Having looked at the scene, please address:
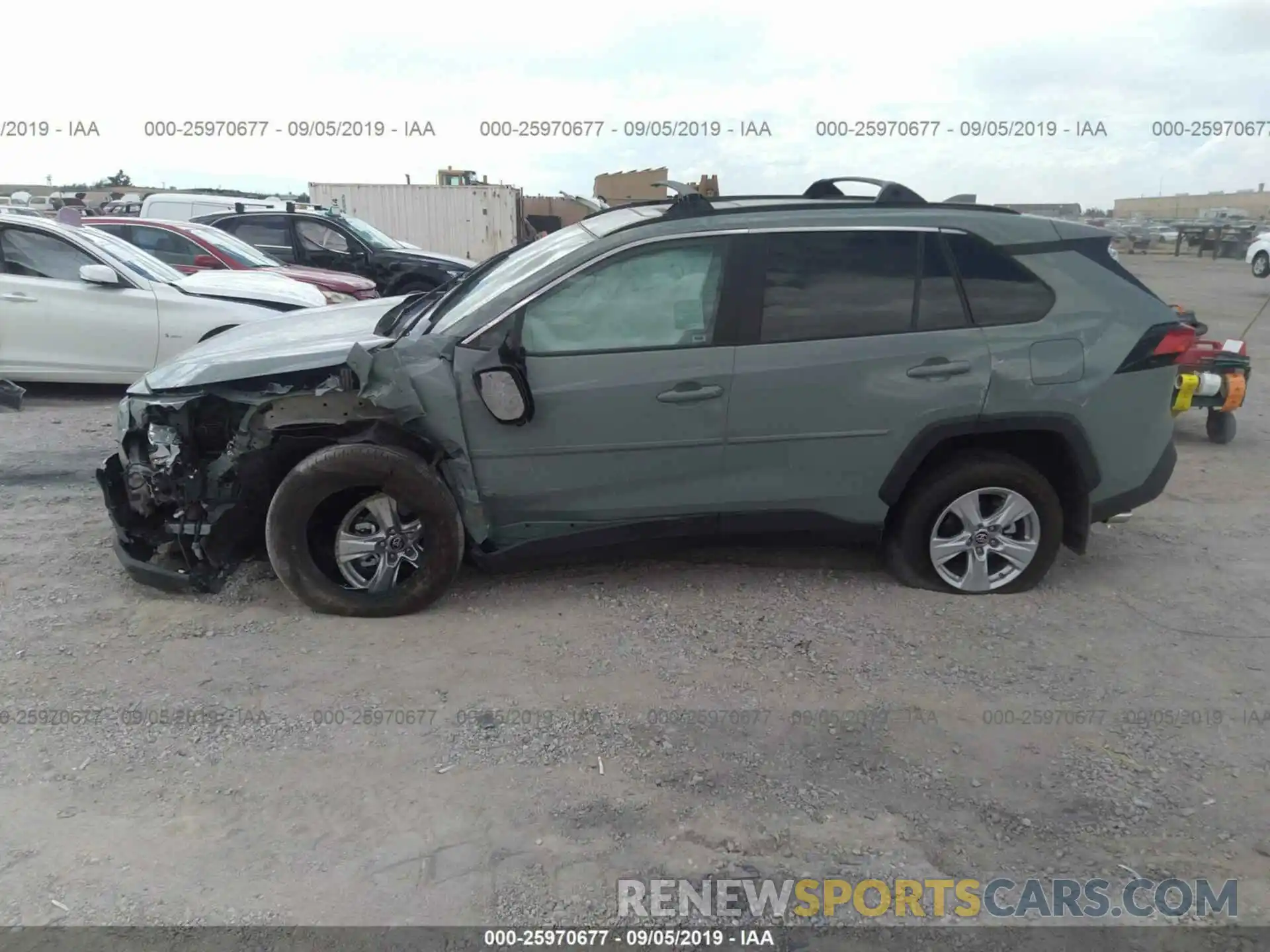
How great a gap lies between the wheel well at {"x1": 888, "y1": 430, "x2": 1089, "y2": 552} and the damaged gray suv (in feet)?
0.04

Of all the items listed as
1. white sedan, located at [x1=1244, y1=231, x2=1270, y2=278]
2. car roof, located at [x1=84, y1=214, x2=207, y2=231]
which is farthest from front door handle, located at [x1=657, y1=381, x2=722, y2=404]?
white sedan, located at [x1=1244, y1=231, x2=1270, y2=278]

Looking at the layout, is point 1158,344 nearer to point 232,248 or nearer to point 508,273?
point 508,273

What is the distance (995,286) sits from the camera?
4.24 metres

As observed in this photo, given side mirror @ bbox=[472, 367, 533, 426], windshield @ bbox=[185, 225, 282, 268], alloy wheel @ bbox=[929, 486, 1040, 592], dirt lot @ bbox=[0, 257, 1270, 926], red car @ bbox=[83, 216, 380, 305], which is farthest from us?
windshield @ bbox=[185, 225, 282, 268]

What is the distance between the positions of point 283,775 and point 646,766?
1.19 metres

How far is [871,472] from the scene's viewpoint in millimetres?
4199

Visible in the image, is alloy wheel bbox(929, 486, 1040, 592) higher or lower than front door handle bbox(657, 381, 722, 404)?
lower

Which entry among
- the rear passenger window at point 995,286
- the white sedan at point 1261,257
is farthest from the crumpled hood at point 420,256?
the white sedan at point 1261,257

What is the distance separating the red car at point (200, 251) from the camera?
10.3m

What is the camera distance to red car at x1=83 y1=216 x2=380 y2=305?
10.3m

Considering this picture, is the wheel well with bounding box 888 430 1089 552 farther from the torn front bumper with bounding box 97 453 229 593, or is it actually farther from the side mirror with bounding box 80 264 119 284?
the side mirror with bounding box 80 264 119 284

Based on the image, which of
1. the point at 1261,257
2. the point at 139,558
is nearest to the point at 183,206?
the point at 139,558

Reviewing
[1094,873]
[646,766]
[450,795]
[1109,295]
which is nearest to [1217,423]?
[1109,295]

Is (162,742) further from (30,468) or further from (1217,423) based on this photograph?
(1217,423)
